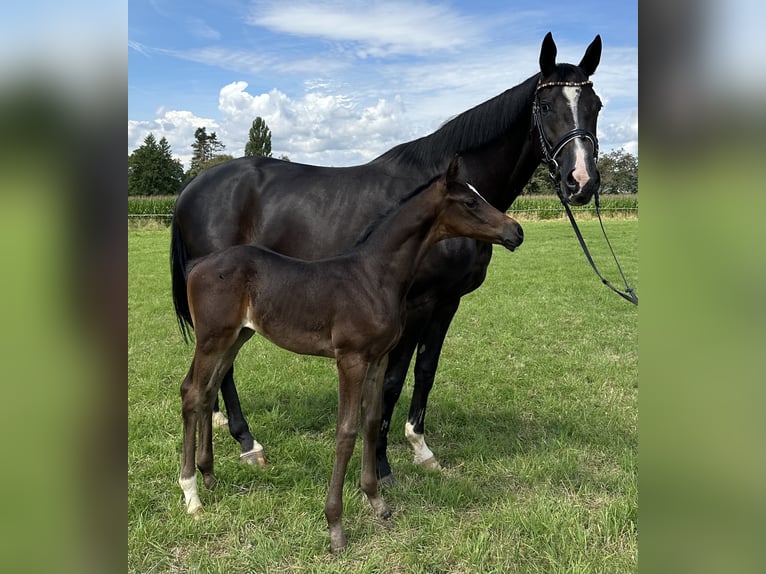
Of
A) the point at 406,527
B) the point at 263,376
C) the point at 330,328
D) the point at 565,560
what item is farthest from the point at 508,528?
the point at 263,376

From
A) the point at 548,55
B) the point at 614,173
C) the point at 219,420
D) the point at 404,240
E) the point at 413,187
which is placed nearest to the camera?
the point at 404,240

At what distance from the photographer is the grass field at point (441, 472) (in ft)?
9.09

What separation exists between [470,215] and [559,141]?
0.81 meters

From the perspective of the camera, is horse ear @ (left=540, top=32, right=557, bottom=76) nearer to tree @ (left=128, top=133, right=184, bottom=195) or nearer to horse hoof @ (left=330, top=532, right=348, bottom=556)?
horse hoof @ (left=330, top=532, right=348, bottom=556)

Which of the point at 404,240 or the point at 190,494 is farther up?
the point at 404,240

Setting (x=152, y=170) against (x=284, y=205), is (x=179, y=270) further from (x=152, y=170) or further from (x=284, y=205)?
(x=152, y=170)

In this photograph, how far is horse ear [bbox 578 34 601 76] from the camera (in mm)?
3264

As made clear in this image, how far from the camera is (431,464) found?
3859 millimetres

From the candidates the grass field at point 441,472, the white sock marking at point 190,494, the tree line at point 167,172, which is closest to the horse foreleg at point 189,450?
the white sock marking at point 190,494

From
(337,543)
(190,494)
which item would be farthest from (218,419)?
(337,543)

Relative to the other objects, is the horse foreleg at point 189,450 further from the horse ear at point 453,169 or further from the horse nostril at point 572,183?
the horse nostril at point 572,183

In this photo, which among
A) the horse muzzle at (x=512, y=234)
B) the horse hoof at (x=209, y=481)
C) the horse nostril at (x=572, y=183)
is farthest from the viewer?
the horse hoof at (x=209, y=481)
